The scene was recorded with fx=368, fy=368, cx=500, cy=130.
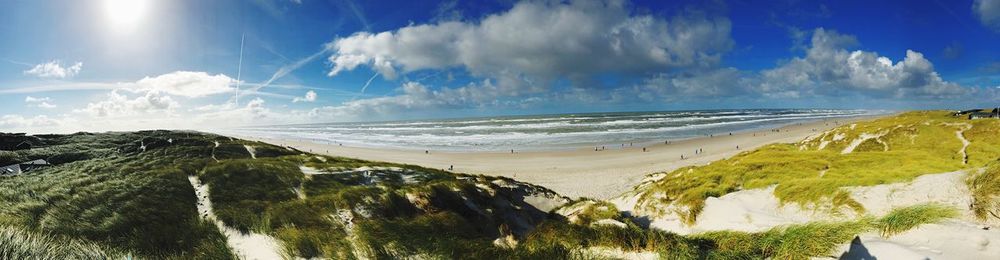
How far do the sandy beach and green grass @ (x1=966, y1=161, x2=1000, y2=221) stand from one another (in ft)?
62.5

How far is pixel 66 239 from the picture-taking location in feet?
20.0

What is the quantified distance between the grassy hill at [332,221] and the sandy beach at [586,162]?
47.9ft

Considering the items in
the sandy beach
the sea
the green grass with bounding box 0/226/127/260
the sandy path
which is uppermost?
the green grass with bounding box 0/226/127/260

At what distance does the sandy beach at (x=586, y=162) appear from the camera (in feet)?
93.9

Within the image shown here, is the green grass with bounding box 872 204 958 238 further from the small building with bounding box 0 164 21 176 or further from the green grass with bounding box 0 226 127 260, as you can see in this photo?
the small building with bounding box 0 164 21 176

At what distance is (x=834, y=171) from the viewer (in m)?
8.94

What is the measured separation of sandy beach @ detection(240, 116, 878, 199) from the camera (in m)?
28.6

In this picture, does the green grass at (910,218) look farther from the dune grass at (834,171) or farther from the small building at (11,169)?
the small building at (11,169)

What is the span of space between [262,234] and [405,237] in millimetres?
2964

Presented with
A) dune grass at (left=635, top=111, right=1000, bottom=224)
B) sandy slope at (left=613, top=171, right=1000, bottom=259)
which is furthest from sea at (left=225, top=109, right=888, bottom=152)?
sandy slope at (left=613, top=171, right=1000, bottom=259)

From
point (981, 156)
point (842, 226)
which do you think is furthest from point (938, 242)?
point (981, 156)

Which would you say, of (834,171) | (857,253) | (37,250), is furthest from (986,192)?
(37,250)

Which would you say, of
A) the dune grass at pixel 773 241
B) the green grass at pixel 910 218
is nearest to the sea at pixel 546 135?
the dune grass at pixel 773 241

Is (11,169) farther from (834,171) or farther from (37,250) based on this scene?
(834,171)
